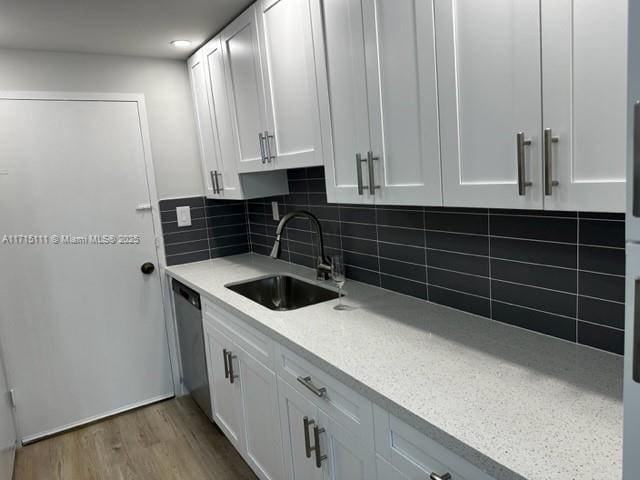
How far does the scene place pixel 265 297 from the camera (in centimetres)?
254

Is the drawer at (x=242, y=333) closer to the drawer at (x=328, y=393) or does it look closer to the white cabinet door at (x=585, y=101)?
the drawer at (x=328, y=393)

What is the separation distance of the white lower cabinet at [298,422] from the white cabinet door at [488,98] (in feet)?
2.00

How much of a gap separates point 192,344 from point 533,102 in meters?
2.33

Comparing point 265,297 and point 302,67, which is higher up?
point 302,67

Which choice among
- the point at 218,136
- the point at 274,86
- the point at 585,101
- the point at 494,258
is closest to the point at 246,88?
the point at 274,86

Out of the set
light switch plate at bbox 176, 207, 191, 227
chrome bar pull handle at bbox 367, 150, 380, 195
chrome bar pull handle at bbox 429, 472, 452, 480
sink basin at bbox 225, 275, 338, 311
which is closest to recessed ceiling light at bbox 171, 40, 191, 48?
light switch plate at bbox 176, 207, 191, 227

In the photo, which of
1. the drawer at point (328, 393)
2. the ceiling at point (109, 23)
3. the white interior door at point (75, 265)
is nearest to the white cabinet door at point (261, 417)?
the drawer at point (328, 393)

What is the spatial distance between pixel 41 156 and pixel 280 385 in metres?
1.93

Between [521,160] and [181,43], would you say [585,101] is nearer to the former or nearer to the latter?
[521,160]

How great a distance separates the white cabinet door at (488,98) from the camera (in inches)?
38.9

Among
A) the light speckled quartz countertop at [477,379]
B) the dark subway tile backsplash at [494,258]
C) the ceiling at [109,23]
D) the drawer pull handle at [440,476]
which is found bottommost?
the drawer pull handle at [440,476]

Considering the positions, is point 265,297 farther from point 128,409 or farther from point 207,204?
point 128,409

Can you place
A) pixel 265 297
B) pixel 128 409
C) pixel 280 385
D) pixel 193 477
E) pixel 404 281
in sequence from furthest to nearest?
1. pixel 128 409
2. pixel 265 297
3. pixel 193 477
4. pixel 404 281
5. pixel 280 385

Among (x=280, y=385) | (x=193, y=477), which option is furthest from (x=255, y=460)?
(x=280, y=385)
